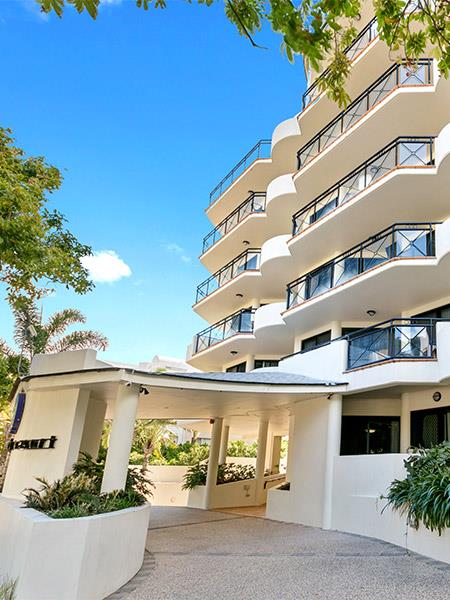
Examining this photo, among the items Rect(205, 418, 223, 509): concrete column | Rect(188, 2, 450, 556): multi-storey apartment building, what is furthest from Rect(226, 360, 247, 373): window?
Rect(205, 418, 223, 509): concrete column

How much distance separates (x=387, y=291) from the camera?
49.6ft

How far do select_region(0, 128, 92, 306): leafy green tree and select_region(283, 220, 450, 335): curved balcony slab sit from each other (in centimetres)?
812

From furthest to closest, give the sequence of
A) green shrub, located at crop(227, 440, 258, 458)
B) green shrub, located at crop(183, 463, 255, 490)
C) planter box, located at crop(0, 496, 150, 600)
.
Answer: green shrub, located at crop(227, 440, 258, 458) → green shrub, located at crop(183, 463, 255, 490) → planter box, located at crop(0, 496, 150, 600)

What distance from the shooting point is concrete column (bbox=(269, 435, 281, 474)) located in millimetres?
25031

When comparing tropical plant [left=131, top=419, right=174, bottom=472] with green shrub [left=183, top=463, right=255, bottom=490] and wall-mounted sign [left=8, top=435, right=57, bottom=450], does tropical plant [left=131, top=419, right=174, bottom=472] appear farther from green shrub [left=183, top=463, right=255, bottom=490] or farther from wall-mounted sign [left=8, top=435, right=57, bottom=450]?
wall-mounted sign [left=8, top=435, right=57, bottom=450]

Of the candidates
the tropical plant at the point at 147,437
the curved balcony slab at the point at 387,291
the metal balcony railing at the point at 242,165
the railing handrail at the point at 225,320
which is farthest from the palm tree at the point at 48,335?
the metal balcony railing at the point at 242,165

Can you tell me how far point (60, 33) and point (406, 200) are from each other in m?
11.5

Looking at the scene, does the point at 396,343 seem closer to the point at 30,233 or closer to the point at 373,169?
the point at 373,169

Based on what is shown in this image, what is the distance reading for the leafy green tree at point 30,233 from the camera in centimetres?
1098

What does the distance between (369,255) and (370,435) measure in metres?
6.07

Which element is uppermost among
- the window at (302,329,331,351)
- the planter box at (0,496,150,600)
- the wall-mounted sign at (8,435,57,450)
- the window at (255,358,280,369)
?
the window at (302,329,331,351)

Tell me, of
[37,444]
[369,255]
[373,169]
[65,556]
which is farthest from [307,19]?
[373,169]

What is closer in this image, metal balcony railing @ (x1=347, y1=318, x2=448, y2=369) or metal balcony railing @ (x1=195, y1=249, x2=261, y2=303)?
metal balcony railing @ (x1=347, y1=318, x2=448, y2=369)

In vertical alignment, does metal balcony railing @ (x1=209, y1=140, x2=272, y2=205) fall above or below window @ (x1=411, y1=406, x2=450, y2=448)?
above
